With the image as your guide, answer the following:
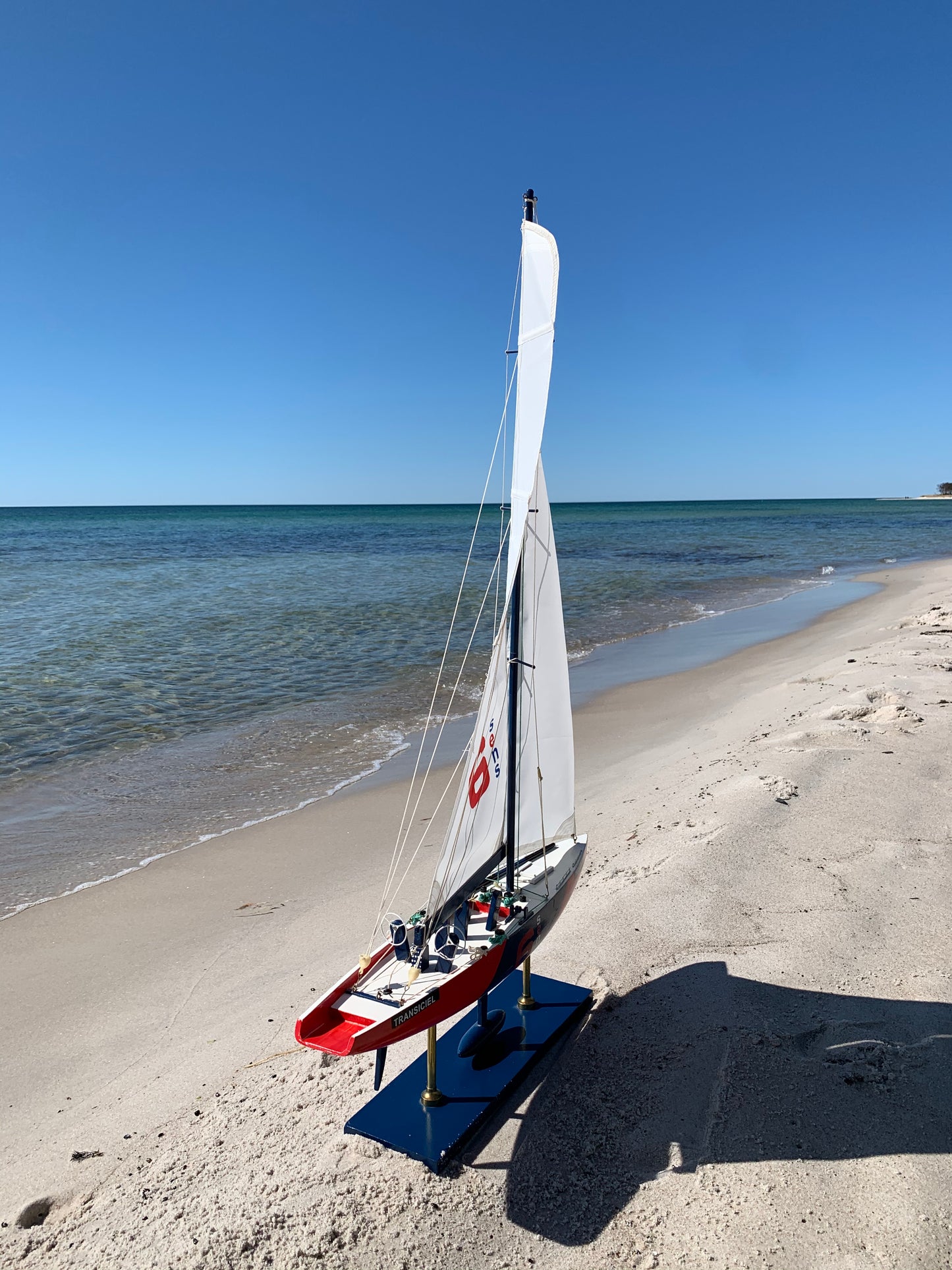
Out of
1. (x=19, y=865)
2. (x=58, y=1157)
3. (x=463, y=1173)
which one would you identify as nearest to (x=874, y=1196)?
(x=463, y=1173)

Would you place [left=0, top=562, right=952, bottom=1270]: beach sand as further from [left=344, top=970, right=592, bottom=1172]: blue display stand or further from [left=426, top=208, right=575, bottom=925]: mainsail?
[left=426, top=208, right=575, bottom=925]: mainsail

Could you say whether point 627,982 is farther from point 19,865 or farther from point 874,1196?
point 19,865

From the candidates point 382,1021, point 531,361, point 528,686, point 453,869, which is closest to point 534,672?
point 528,686

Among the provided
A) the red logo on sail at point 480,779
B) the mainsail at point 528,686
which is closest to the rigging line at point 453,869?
the mainsail at point 528,686

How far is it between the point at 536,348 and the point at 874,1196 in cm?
468

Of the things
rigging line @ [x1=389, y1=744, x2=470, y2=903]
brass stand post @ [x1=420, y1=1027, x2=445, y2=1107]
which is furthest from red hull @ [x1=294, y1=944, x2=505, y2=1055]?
rigging line @ [x1=389, y1=744, x2=470, y2=903]

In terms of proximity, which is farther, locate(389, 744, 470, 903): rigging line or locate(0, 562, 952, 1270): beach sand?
locate(389, 744, 470, 903): rigging line

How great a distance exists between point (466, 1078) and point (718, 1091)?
1453 millimetres

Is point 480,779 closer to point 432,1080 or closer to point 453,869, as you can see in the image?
point 453,869

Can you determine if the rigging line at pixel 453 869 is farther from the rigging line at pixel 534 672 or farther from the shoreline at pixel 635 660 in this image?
the shoreline at pixel 635 660

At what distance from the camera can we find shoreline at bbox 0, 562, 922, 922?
9.52m

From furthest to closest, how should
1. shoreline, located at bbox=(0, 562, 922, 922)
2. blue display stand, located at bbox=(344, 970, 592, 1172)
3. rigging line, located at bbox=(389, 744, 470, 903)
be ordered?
shoreline, located at bbox=(0, 562, 922, 922) < rigging line, located at bbox=(389, 744, 470, 903) < blue display stand, located at bbox=(344, 970, 592, 1172)

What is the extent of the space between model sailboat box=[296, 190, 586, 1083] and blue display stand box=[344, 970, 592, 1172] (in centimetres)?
22

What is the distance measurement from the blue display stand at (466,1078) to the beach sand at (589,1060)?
120 mm
